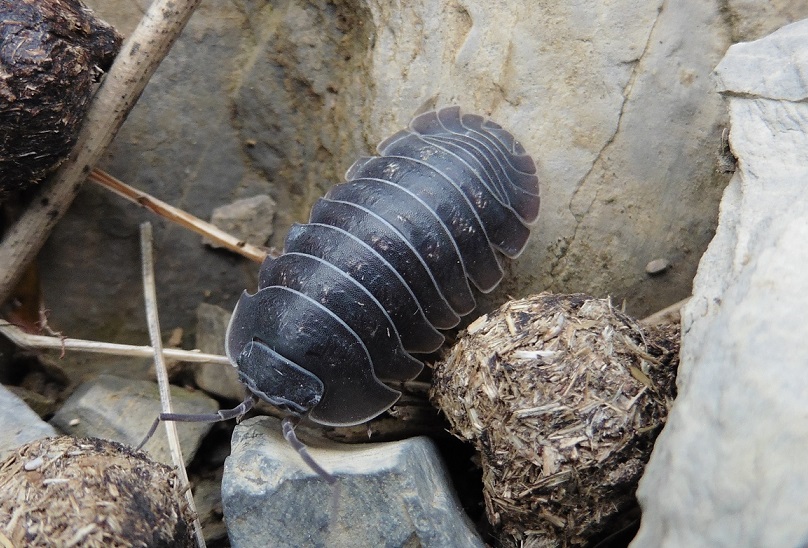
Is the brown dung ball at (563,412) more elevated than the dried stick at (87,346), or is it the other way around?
the brown dung ball at (563,412)

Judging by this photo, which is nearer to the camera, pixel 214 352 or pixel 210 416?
pixel 210 416

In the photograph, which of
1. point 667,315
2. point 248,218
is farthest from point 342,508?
point 248,218

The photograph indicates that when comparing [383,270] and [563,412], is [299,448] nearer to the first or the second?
[383,270]

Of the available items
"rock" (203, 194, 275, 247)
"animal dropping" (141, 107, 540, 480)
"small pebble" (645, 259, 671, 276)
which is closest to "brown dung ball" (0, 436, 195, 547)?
"animal dropping" (141, 107, 540, 480)

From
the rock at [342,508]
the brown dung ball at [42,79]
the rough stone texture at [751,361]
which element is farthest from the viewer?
the brown dung ball at [42,79]

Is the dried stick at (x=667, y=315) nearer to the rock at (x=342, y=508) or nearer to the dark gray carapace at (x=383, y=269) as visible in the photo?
the dark gray carapace at (x=383, y=269)

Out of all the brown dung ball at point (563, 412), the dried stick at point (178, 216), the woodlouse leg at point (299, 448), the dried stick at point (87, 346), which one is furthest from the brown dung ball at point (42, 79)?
the brown dung ball at point (563, 412)
